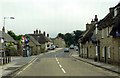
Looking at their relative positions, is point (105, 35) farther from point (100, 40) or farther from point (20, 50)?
point (20, 50)

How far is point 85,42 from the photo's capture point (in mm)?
62875

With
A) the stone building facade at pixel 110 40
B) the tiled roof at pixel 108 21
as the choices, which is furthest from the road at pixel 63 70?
the tiled roof at pixel 108 21

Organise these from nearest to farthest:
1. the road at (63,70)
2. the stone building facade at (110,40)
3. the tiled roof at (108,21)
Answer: the road at (63,70) < the stone building facade at (110,40) < the tiled roof at (108,21)

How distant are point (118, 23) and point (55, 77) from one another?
43.0 feet

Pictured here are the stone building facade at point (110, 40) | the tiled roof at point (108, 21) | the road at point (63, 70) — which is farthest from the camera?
the tiled roof at point (108, 21)

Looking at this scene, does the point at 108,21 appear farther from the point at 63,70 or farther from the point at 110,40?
the point at 63,70

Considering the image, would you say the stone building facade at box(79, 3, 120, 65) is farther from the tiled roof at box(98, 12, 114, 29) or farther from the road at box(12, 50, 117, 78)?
the road at box(12, 50, 117, 78)

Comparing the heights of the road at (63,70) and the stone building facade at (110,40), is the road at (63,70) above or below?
below

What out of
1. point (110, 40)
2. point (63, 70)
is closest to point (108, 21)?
point (110, 40)

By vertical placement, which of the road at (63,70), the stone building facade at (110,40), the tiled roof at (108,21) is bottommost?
the road at (63,70)

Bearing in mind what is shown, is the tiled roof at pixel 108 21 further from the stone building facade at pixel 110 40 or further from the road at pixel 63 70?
the road at pixel 63 70

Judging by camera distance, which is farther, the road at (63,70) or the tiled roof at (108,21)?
the tiled roof at (108,21)

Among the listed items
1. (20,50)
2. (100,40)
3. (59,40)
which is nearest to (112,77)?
(100,40)

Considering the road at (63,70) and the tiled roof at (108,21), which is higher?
the tiled roof at (108,21)
